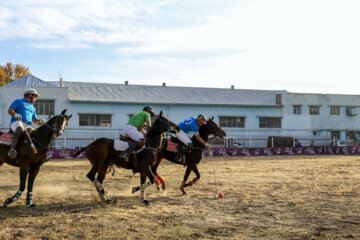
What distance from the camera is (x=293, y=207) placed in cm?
919

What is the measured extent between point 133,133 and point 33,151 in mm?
2607

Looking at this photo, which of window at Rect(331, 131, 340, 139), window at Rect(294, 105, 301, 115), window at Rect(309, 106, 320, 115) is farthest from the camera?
window at Rect(331, 131, 340, 139)

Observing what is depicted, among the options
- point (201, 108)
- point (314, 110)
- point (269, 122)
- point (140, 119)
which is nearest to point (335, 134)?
point (314, 110)

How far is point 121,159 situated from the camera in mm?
10203

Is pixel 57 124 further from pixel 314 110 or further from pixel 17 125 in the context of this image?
pixel 314 110

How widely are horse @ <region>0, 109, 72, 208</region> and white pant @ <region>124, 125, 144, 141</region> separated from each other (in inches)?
67.3

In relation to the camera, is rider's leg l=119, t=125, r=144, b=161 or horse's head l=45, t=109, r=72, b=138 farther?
rider's leg l=119, t=125, r=144, b=161

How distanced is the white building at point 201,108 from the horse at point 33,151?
2571 centimetres

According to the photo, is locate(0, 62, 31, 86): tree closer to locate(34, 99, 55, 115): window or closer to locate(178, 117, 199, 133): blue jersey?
locate(34, 99, 55, 115): window

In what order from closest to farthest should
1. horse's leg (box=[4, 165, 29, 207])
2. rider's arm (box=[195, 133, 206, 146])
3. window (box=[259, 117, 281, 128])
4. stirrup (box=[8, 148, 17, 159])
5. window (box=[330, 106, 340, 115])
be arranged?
stirrup (box=[8, 148, 17, 159]), horse's leg (box=[4, 165, 29, 207]), rider's arm (box=[195, 133, 206, 146]), window (box=[259, 117, 281, 128]), window (box=[330, 106, 340, 115])

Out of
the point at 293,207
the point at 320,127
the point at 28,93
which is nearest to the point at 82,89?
the point at 320,127

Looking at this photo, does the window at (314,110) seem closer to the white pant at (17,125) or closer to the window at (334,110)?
the window at (334,110)

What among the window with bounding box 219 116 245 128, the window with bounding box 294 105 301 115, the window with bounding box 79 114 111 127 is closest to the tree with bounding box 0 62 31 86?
the window with bounding box 79 114 111 127

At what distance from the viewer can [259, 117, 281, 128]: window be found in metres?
45.8
